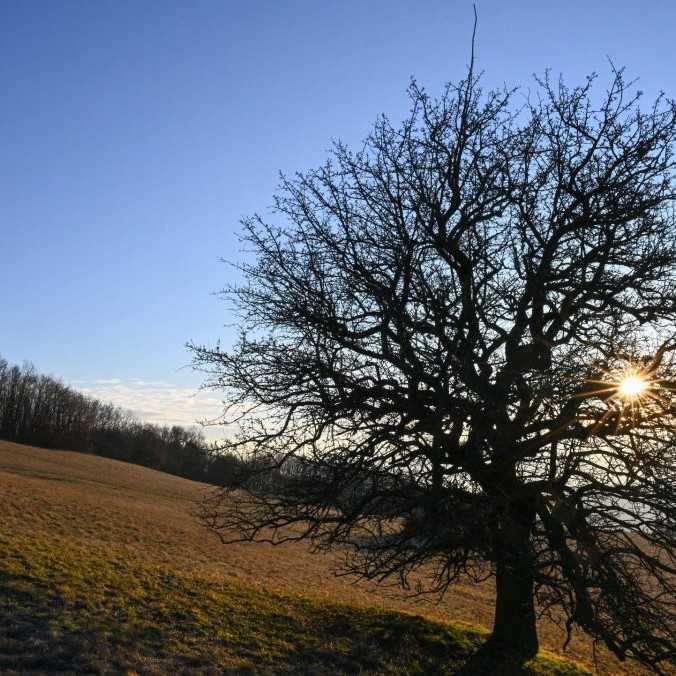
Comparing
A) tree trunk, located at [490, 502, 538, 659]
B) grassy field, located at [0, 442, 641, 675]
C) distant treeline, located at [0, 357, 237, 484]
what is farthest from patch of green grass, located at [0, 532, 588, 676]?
distant treeline, located at [0, 357, 237, 484]

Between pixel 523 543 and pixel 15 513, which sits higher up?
pixel 523 543

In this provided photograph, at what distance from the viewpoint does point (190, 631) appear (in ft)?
31.4

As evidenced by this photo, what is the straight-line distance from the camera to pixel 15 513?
22.9 meters

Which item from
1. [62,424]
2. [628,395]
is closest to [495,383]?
[628,395]

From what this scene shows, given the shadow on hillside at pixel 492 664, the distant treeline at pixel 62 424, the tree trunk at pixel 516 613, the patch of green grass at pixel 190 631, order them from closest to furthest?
the patch of green grass at pixel 190 631, the shadow on hillside at pixel 492 664, the tree trunk at pixel 516 613, the distant treeline at pixel 62 424

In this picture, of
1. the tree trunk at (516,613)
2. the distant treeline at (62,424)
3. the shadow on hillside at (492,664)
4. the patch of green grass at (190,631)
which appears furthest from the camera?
the distant treeline at (62,424)

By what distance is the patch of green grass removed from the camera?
26.3 feet

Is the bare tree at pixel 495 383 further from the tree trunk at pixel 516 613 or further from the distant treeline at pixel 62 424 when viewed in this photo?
the distant treeline at pixel 62 424

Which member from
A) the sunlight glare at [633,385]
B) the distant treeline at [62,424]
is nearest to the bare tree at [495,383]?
the sunlight glare at [633,385]

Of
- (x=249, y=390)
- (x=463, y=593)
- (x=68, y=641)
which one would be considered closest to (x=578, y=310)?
(x=249, y=390)

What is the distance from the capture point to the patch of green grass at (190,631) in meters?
8.03

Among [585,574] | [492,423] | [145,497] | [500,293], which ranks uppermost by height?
[500,293]

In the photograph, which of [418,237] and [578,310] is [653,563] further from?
[418,237]

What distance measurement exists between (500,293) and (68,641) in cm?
747
